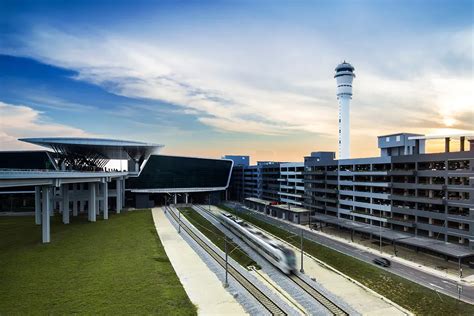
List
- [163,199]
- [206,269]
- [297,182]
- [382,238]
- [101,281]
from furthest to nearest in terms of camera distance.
→ 1. [163,199]
2. [297,182]
3. [382,238]
4. [206,269]
5. [101,281]

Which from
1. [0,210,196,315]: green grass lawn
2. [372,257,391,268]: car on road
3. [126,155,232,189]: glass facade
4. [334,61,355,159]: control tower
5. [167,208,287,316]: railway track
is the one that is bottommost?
[372,257,391,268]: car on road

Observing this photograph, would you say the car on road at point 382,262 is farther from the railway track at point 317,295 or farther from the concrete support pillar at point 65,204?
the concrete support pillar at point 65,204

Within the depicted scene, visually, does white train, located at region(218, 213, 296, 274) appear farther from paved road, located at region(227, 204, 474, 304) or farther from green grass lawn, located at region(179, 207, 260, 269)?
paved road, located at region(227, 204, 474, 304)

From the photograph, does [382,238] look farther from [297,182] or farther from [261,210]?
[261,210]

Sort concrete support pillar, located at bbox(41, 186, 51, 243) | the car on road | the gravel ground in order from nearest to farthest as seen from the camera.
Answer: the gravel ground < the car on road < concrete support pillar, located at bbox(41, 186, 51, 243)

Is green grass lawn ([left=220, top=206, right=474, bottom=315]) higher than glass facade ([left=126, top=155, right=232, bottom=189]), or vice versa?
glass facade ([left=126, top=155, right=232, bottom=189])

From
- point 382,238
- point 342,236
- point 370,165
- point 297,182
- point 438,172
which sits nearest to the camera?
point 438,172

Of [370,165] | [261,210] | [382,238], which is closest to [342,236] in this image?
[382,238]

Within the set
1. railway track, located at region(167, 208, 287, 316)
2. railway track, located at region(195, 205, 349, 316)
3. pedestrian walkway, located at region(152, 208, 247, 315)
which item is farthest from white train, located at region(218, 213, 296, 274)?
pedestrian walkway, located at region(152, 208, 247, 315)
